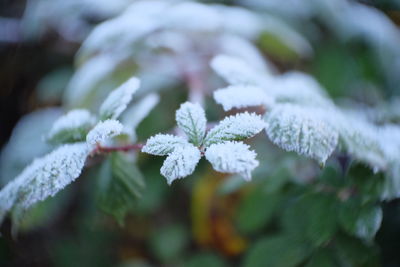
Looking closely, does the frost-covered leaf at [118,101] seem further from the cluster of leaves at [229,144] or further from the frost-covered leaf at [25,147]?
the frost-covered leaf at [25,147]

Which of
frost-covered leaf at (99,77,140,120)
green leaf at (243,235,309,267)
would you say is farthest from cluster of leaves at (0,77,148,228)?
green leaf at (243,235,309,267)

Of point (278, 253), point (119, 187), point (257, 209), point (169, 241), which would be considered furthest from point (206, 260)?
point (119, 187)

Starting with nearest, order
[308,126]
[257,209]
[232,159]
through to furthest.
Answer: [232,159] < [308,126] < [257,209]

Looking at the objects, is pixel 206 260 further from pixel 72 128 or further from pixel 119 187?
pixel 72 128

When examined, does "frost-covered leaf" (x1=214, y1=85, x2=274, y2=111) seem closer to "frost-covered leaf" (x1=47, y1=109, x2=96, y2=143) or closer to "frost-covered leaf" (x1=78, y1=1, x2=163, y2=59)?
"frost-covered leaf" (x1=47, y1=109, x2=96, y2=143)

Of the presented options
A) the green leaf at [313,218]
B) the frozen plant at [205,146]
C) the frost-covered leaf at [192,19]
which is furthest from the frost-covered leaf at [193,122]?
the frost-covered leaf at [192,19]

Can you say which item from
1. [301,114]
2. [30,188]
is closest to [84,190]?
[30,188]
